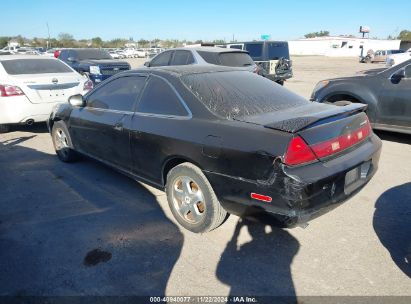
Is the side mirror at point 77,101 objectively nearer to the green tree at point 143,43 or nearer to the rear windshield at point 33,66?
the rear windshield at point 33,66

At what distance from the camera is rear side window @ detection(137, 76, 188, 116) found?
11.4ft

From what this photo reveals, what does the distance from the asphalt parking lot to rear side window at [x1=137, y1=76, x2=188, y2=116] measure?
1.10 m

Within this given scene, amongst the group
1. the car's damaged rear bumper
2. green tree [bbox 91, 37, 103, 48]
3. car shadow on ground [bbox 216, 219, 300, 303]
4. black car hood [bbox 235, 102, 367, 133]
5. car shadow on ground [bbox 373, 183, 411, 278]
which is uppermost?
green tree [bbox 91, 37, 103, 48]

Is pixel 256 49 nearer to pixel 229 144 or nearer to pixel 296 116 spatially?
pixel 296 116

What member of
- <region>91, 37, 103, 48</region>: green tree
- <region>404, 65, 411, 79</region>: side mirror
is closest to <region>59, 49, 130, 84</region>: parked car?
<region>404, 65, 411, 79</region>: side mirror

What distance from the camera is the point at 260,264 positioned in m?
2.90

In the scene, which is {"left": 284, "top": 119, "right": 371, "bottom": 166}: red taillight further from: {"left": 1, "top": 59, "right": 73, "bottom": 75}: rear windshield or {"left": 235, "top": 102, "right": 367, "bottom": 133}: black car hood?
{"left": 1, "top": 59, "right": 73, "bottom": 75}: rear windshield

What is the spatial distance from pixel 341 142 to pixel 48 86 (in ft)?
19.4

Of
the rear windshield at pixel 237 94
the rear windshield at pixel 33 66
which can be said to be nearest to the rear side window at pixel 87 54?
the rear windshield at pixel 33 66

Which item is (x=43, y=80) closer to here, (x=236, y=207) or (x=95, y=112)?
(x=95, y=112)

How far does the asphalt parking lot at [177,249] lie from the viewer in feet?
8.78

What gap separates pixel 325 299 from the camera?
249 cm

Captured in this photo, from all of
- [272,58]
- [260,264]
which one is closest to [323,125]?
[260,264]

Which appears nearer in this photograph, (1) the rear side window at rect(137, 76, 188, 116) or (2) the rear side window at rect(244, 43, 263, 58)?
(1) the rear side window at rect(137, 76, 188, 116)
